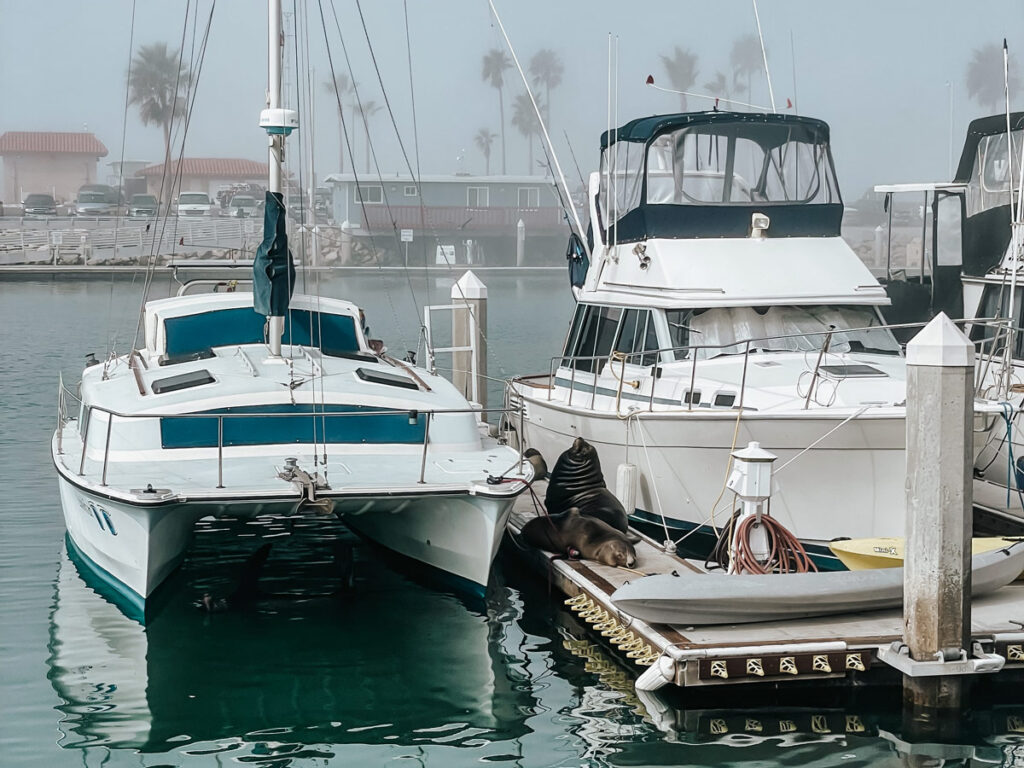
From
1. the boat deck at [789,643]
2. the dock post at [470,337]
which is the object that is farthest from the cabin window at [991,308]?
the dock post at [470,337]

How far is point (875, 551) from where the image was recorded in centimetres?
1128

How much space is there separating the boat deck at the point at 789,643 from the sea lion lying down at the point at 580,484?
7.75 feet

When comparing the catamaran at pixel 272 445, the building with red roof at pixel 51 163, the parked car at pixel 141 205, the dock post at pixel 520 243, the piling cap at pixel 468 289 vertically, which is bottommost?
the catamaran at pixel 272 445

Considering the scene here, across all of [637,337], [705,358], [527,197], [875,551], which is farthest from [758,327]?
[527,197]

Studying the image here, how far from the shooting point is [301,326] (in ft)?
47.4

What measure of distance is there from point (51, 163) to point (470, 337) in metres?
111

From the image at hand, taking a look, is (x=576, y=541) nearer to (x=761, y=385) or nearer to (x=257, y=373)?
(x=761, y=385)

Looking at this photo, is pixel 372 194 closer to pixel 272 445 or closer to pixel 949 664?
pixel 272 445

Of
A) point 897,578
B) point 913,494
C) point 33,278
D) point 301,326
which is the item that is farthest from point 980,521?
point 33,278

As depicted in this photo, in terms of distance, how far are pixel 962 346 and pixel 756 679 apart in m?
2.71

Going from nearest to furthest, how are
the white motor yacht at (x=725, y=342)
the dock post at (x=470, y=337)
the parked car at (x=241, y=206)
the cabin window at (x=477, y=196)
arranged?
the white motor yacht at (x=725, y=342)
the dock post at (x=470, y=337)
the parked car at (x=241, y=206)
the cabin window at (x=477, y=196)

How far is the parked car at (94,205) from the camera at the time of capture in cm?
8912

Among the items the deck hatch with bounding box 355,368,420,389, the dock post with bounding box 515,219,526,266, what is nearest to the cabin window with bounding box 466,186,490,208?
the dock post with bounding box 515,219,526,266

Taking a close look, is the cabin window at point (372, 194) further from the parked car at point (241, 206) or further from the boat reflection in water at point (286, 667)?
the boat reflection in water at point (286, 667)
